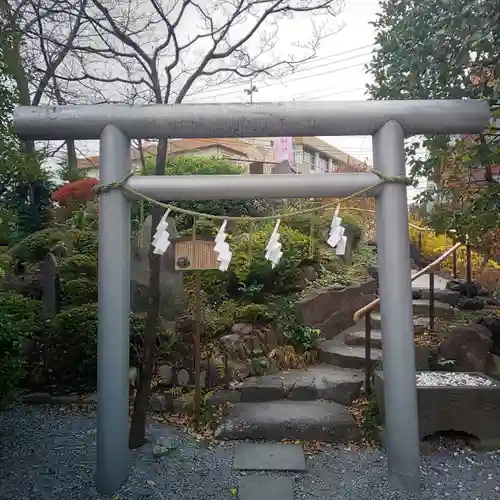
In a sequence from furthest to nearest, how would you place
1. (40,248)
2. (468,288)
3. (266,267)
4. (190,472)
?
(468,288) → (40,248) → (266,267) → (190,472)

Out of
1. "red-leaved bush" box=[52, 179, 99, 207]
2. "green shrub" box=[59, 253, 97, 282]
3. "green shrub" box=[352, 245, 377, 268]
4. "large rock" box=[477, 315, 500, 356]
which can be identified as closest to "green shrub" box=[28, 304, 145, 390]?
"green shrub" box=[59, 253, 97, 282]

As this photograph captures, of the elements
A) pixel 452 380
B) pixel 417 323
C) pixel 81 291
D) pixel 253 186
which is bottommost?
pixel 452 380

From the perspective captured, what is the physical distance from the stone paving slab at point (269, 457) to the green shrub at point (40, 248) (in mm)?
3914

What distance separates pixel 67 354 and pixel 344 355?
2.91 metres

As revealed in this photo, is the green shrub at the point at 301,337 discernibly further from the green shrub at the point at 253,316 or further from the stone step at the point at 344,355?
the green shrub at the point at 253,316

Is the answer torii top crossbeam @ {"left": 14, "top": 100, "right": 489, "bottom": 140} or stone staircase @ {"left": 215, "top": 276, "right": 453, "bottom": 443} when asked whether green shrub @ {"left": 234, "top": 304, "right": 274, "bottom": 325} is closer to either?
stone staircase @ {"left": 215, "top": 276, "right": 453, "bottom": 443}

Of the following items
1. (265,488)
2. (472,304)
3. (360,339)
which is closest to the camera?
(265,488)

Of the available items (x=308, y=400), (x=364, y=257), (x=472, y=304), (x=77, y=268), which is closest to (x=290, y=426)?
(x=308, y=400)

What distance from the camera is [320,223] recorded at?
→ 7676mm

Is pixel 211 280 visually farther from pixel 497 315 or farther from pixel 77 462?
pixel 497 315

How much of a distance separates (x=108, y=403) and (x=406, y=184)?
235 centimetres

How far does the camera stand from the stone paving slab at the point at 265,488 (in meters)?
2.94

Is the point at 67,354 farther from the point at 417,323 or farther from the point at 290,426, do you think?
the point at 417,323

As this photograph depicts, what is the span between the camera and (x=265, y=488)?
304cm
